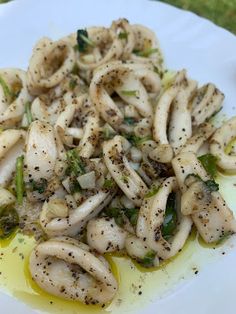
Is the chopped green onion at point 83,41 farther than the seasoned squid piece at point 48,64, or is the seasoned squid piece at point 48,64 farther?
the chopped green onion at point 83,41

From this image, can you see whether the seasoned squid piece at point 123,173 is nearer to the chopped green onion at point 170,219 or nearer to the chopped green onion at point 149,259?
the chopped green onion at point 170,219

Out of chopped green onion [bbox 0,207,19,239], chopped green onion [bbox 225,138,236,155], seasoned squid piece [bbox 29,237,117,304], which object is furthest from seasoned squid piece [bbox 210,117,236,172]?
chopped green onion [bbox 0,207,19,239]

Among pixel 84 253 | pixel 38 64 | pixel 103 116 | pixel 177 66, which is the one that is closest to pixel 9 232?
pixel 84 253

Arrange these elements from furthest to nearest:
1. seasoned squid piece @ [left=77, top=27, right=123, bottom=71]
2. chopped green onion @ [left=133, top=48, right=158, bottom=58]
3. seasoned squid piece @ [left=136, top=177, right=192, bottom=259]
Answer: chopped green onion @ [left=133, top=48, right=158, bottom=58] < seasoned squid piece @ [left=77, top=27, right=123, bottom=71] < seasoned squid piece @ [left=136, top=177, right=192, bottom=259]

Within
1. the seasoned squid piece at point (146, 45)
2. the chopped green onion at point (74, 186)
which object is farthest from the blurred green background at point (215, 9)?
the chopped green onion at point (74, 186)

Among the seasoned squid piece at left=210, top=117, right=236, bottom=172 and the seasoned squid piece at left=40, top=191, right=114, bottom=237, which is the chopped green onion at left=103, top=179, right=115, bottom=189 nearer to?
the seasoned squid piece at left=40, top=191, right=114, bottom=237

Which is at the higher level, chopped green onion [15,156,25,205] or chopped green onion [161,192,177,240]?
chopped green onion [161,192,177,240]
